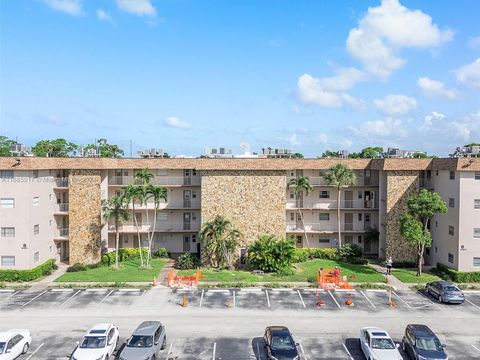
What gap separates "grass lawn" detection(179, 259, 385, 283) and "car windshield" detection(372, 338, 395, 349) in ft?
51.2

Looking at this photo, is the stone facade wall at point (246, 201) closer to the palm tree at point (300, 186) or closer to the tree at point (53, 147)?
the palm tree at point (300, 186)

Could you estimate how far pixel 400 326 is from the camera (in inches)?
1166

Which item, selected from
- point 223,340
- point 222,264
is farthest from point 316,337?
point 222,264

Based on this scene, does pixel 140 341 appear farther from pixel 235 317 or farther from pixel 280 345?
pixel 235 317

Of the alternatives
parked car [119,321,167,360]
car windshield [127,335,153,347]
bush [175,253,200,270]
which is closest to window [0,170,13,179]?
bush [175,253,200,270]

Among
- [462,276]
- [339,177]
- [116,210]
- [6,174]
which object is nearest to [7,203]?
[6,174]

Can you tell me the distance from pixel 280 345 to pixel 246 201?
73.6 feet

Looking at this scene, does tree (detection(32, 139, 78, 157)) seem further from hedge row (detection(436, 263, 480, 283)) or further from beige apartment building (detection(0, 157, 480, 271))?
hedge row (detection(436, 263, 480, 283))

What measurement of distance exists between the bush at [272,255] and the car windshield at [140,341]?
1935cm

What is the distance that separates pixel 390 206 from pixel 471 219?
8.07m

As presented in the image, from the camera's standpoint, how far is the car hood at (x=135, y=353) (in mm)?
22734

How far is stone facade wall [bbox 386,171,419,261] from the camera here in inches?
1814

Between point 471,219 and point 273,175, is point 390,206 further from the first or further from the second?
point 273,175

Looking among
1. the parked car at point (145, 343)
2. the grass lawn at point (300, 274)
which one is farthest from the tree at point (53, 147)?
the parked car at point (145, 343)
